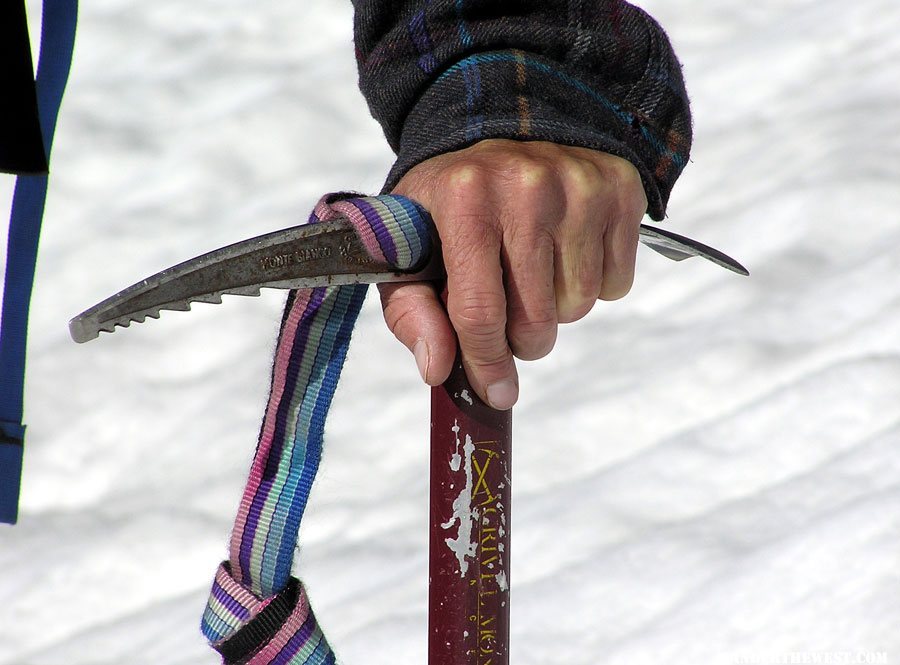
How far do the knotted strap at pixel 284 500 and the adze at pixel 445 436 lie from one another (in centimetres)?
10

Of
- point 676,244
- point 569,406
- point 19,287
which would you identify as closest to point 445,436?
point 676,244

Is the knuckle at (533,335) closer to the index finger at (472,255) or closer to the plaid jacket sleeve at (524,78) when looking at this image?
the index finger at (472,255)

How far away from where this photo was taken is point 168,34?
3.34 meters

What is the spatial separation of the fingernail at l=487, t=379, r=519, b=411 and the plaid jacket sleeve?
0.70ft

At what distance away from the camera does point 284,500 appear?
3.50 ft

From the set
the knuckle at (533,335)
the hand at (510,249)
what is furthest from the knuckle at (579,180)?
the knuckle at (533,335)

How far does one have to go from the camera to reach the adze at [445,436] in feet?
3.04

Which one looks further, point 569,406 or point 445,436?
point 569,406

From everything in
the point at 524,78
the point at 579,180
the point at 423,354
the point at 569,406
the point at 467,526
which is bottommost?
Result: the point at 467,526

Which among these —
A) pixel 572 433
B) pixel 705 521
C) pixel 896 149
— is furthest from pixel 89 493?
pixel 896 149

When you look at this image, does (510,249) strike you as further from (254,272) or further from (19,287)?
(19,287)

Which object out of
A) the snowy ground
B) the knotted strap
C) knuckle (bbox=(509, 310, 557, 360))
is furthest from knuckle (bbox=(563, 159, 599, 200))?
the snowy ground

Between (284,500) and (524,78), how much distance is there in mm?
453

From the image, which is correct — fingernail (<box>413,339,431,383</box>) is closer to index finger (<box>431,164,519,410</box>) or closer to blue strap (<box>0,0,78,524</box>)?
index finger (<box>431,164,519,410</box>)
